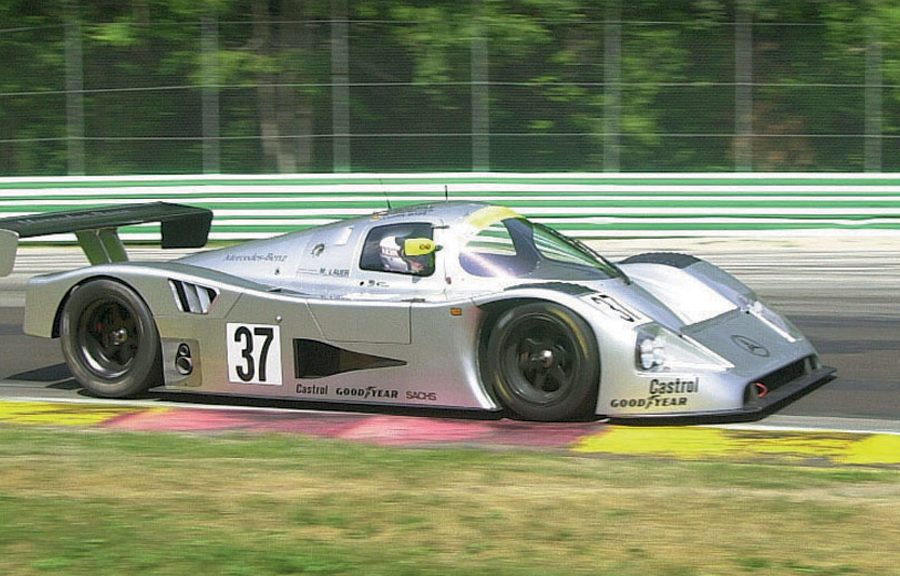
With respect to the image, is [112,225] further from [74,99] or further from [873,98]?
[873,98]

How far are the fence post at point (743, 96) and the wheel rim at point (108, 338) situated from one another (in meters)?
11.3

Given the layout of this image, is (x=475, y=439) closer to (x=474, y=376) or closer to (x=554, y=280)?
(x=474, y=376)

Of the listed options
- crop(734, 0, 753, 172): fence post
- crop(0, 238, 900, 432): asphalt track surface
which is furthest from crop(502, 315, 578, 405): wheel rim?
crop(734, 0, 753, 172): fence post

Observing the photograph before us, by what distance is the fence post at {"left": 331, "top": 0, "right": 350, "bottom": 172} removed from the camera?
65.2 ft

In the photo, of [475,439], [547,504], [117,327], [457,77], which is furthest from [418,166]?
[547,504]

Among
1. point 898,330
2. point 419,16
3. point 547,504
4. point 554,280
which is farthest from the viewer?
point 419,16

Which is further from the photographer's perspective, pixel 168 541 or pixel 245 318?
pixel 245 318

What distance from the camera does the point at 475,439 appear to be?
8125 mm

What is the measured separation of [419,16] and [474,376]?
495 inches

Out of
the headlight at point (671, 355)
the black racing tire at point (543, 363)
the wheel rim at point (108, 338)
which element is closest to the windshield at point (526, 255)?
the black racing tire at point (543, 363)

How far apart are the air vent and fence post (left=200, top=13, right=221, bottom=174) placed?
10.9 metres

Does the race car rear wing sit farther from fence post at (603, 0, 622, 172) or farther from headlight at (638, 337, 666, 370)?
fence post at (603, 0, 622, 172)

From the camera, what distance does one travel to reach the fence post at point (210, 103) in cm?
2005

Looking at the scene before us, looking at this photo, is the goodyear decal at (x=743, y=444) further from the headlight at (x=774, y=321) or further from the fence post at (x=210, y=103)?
the fence post at (x=210, y=103)
